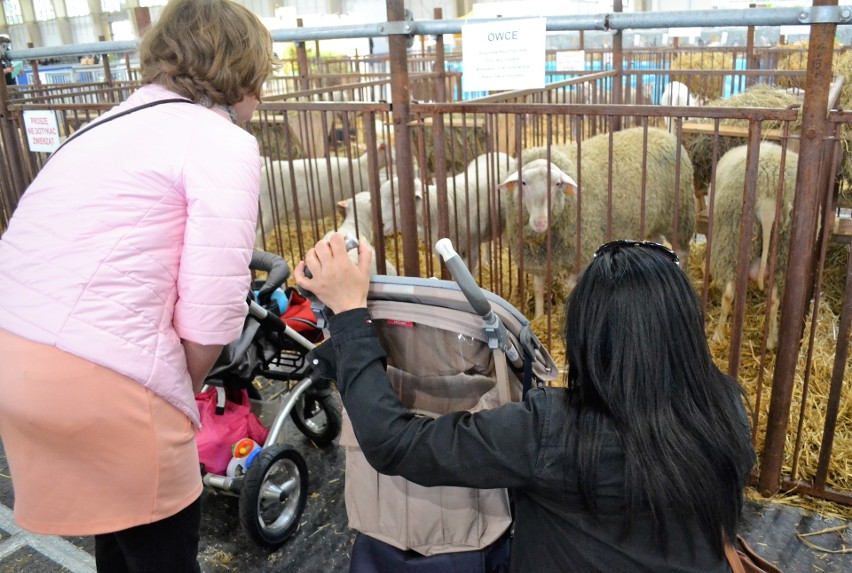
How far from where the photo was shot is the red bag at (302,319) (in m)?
2.90

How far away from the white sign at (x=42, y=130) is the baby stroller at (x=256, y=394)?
207 centimetres

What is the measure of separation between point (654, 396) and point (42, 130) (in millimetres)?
4040

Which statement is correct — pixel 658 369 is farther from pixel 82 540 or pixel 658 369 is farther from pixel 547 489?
pixel 82 540

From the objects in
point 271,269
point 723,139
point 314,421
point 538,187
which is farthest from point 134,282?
point 723,139

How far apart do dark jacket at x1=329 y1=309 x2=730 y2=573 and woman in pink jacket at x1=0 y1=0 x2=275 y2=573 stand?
419mm

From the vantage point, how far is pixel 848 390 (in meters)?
3.46

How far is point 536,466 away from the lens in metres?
1.26

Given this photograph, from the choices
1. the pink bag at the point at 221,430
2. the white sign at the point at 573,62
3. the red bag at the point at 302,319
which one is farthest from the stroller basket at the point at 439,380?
the white sign at the point at 573,62

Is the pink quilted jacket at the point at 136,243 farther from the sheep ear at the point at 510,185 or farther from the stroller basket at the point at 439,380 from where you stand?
the sheep ear at the point at 510,185

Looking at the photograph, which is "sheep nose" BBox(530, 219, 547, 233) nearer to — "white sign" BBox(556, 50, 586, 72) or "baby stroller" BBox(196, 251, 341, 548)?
"baby stroller" BBox(196, 251, 341, 548)

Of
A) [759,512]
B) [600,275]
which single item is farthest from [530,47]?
[759,512]

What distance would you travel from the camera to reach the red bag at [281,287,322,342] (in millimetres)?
2900

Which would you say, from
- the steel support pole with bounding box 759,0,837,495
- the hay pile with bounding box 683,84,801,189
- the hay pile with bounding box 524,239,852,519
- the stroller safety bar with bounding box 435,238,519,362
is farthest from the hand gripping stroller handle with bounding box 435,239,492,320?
the hay pile with bounding box 683,84,801,189

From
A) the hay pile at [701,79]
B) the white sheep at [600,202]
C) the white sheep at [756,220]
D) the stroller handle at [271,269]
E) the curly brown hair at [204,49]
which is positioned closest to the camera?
the curly brown hair at [204,49]
